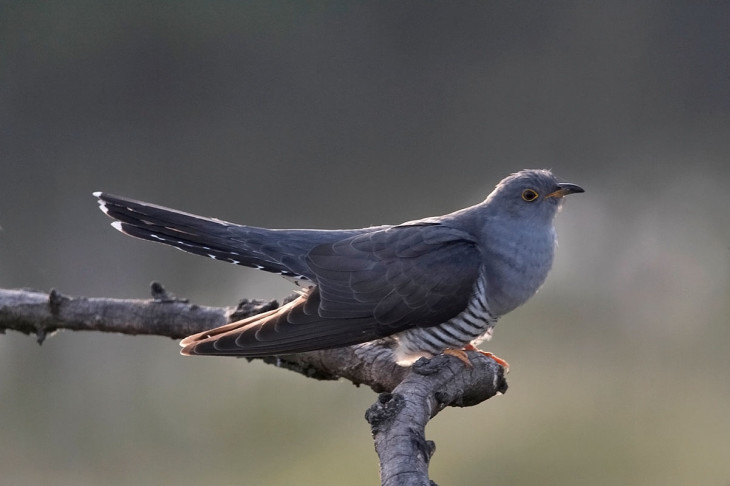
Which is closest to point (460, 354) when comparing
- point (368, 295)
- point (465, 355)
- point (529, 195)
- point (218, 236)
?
point (465, 355)

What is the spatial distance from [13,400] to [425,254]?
402 centimetres

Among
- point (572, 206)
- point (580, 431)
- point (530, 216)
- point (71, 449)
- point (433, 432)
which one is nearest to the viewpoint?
point (530, 216)

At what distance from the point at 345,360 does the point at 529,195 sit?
0.81m

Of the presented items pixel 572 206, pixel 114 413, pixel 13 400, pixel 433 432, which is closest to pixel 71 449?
pixel 114 413

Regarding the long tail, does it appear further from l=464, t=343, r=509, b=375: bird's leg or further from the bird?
l=464, t=343, r=509, b=375: bird's leg

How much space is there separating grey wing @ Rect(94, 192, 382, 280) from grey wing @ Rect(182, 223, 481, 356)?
8 cm

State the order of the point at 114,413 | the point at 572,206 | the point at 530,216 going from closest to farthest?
the point at 530,216 < the point at 114,413 < the point at 572,206

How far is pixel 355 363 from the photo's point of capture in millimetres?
2891

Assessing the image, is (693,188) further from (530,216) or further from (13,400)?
(13,400)

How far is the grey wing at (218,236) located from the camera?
296 centimetres

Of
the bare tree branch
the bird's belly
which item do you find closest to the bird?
the bird's belly

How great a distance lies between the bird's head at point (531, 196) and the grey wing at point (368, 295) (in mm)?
186

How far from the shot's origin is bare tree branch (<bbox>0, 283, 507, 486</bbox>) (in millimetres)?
2154

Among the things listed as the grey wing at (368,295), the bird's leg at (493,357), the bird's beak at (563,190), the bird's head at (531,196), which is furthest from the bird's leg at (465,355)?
the bird's beak at (563,190)
